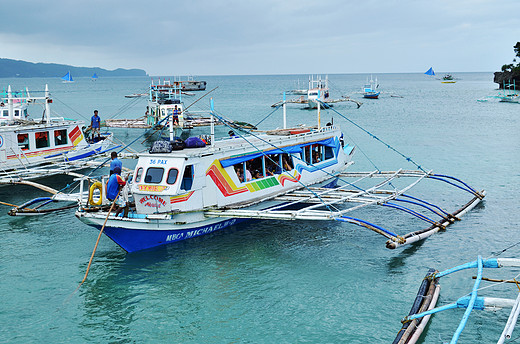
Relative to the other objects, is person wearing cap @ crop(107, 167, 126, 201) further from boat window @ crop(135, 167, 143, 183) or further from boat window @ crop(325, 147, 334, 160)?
boat window @ crop(325, 147, 334, 160)

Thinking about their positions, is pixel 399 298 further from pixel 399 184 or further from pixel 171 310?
pixel 399 184

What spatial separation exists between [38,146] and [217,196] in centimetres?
1633

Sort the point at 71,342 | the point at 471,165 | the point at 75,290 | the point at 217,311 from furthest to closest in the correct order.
A: the point at 471,165 → the point at 75,290 → the point at 217,311 → the point at 71,342

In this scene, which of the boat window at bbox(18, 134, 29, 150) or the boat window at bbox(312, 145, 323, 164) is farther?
the boat window at bbox(18, 134, 29, 150)

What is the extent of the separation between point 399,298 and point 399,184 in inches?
600

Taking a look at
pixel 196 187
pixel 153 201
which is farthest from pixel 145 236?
pixel 196 187

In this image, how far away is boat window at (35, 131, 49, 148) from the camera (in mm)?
29203

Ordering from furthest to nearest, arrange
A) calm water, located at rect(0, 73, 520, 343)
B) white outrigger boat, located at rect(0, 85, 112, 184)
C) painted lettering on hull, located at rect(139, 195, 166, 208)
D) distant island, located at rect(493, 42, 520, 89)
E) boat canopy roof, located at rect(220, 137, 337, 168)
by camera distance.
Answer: distant island, located at rect(493, 42, 520, 89), white outrigger boat, located at rect(0, 85, 112, 184), boat canopy roof, located at rect(220, 137, 337, 168), painted lettering on hull, located at rect(139, 195, 166, 208), calm water, located at rect(0, 73, 520, 343)

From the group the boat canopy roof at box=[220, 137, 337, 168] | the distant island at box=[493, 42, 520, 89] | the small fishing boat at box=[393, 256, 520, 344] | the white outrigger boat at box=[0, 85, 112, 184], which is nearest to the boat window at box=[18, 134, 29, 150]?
the white outrigger boat at box=[0, 85, 112, 184]

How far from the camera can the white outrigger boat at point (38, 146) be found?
27109 millimetres

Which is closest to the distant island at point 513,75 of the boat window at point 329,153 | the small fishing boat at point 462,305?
the boat window at point 329,153

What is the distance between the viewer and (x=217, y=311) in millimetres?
13734

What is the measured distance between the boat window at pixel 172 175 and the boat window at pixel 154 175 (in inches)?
12.2

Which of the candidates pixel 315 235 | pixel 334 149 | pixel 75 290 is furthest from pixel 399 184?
pixel 75 290
